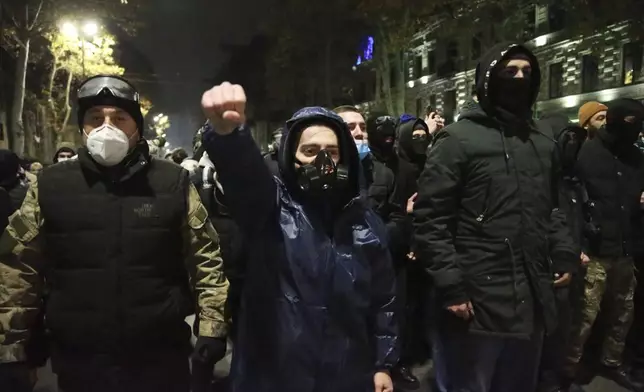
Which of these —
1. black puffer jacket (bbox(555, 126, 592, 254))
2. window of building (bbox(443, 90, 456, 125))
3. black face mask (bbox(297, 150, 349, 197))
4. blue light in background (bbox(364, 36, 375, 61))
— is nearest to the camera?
black face mask (bbox(297, 150, 349, 197))

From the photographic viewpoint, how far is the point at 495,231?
316 cm

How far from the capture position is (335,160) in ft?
8.37

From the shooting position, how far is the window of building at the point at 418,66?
40656 millimetres

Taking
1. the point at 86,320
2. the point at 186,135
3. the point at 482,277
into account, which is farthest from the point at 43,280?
the point at 186,135

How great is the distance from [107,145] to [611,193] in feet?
12.9

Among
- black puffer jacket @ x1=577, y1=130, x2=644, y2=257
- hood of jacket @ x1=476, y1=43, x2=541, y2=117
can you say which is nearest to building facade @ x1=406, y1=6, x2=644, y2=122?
black puffer jacket @ x1=577, y1=130, x2=644, y2=257

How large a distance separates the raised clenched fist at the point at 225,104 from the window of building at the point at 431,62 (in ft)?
126

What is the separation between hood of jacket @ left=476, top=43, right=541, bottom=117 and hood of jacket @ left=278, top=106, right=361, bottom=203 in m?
1.11

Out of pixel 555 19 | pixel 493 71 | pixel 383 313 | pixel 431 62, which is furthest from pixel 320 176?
pixel 431 62

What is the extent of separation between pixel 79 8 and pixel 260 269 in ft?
55.4

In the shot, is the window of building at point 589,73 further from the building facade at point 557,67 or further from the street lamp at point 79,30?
the street lamp at point 79,30

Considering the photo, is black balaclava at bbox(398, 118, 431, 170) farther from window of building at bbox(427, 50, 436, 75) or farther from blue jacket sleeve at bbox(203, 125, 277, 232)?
window of building at bbox(427, 50, 436, 75)

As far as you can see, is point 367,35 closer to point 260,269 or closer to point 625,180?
point 625,180

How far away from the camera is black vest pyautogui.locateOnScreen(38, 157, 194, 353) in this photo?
103 inches
